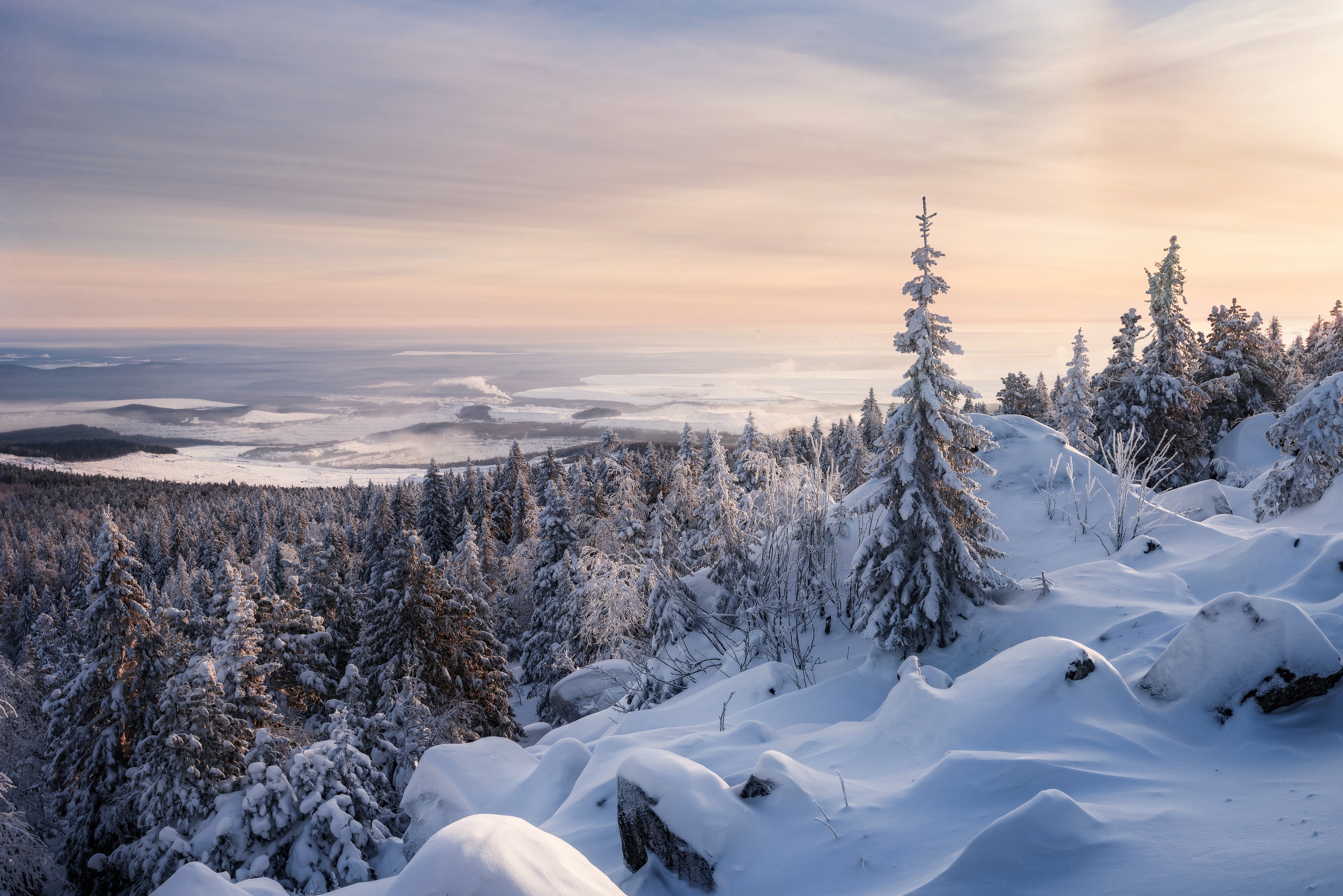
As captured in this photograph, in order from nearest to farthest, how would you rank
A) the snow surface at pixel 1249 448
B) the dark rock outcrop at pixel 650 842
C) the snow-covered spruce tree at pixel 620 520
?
the dark rock outcrop at pixel 650 842 → the snow-covered spruce tree at pixel 620 520 → the snow surface at pixel 1249 448

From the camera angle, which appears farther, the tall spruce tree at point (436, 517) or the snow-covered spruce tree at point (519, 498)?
the snow-covered spruce tree at point (519, 498)

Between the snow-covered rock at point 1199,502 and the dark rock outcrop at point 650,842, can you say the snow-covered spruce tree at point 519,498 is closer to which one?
the snow-covered rock at point 1199,502

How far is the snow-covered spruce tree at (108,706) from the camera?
19578 millimetres

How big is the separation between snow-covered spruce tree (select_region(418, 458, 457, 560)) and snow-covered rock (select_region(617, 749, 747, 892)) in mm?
45608

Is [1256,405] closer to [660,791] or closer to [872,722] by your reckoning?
[872,722]

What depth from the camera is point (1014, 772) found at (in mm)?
5328

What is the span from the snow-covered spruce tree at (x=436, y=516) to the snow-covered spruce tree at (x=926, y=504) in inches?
1699

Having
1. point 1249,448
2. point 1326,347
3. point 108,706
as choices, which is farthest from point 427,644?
point 1326,347

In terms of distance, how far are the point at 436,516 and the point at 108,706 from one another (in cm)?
3044

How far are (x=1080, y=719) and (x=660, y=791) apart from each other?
12.9 feet

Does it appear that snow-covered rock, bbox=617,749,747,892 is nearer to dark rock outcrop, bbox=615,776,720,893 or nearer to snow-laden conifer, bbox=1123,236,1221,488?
dark rock outcrop, bbox=615,776,720,893

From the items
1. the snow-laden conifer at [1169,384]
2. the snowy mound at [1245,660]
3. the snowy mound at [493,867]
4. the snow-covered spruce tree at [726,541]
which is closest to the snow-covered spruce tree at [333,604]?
the snow-covered spruce tree at [726,541]

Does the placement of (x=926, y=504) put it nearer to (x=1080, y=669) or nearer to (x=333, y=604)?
(x=1080, y=669)

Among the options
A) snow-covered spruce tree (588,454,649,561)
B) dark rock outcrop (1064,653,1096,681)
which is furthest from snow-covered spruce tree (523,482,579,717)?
dark rock outcrop (1064,653,1096,681)
